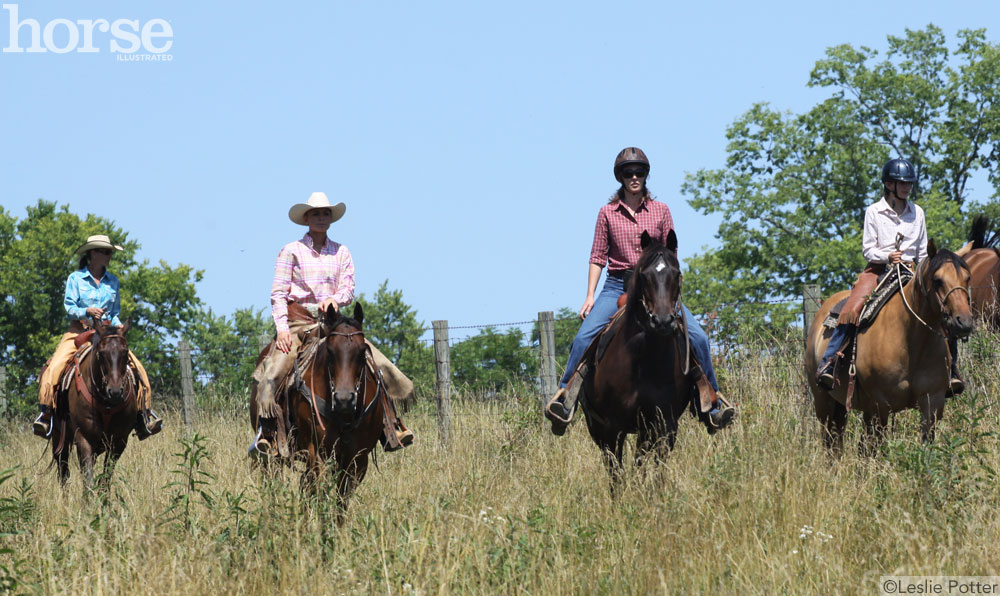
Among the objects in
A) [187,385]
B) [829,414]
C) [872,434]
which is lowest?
[872,434]

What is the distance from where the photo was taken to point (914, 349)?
8945 millimetres

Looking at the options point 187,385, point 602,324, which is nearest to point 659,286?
point 602,324

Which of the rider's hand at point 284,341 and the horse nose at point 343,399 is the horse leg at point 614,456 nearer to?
the horse nose at point 343,399

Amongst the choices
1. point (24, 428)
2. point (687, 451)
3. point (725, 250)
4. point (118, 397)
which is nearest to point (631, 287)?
point (687, 451)

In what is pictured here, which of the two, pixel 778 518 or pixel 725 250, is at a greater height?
pixel 725 250

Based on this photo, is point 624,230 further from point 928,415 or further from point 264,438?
point 264,438

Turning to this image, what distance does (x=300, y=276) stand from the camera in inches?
355

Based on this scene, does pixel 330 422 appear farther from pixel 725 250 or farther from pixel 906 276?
pixel 725 250

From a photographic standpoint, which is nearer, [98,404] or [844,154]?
[98,404]

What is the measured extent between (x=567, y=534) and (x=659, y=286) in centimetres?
217

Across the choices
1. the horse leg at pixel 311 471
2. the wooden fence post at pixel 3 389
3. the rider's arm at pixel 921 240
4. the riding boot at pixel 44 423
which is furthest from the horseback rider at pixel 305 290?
the wooden fence post at pixel 3 389

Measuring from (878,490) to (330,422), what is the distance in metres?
3.90

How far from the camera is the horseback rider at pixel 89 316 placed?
35.5 ft

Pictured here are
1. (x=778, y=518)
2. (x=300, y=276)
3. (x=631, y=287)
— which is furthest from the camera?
(x=300, y=276)
